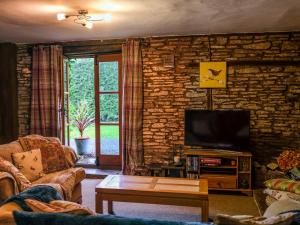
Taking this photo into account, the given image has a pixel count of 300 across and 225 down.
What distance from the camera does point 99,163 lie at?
222 inches

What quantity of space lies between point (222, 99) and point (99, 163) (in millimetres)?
2568

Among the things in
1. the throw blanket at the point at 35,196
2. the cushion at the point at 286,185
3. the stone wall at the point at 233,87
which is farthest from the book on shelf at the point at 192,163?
the throw blanket at the point at 35,196

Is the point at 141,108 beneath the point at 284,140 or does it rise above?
above

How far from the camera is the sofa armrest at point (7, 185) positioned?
276 centimetres

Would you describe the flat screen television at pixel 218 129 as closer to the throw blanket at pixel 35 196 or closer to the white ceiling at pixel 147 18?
the white ceiling at pixel 147 18

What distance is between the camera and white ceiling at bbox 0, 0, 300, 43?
10.7ft

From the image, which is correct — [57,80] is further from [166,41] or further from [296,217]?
[296,217]

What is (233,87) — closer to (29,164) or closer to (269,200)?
(269,200)

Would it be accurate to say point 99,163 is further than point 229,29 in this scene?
Yes

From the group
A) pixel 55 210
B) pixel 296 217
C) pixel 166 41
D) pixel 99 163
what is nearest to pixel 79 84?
pixel 99 163

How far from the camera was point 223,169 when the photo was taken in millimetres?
4434

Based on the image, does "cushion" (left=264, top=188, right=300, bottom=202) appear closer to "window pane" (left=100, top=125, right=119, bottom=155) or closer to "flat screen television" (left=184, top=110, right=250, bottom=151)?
"flat screen television" (left=184, top=110, right=250, bottom=151)

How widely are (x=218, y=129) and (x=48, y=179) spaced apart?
102 inches

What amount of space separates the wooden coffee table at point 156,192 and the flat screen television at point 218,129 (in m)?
1.39
